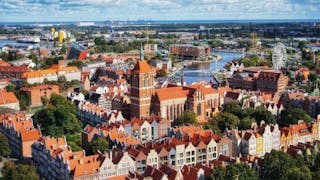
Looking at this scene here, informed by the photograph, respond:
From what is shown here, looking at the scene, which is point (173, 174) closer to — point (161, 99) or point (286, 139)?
point (286, 139)

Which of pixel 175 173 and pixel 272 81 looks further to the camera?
pixel 272 81

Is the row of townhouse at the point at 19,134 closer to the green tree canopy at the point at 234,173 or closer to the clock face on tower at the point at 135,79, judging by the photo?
the clock face on tower at the point at 135,79

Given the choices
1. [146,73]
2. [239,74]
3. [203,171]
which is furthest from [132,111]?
[239,74]

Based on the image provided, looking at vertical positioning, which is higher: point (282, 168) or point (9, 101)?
point (282, 168)

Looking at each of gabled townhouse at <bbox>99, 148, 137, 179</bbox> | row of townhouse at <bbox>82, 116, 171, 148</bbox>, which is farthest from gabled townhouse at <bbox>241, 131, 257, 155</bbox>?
gabled townhouse at <bbox>99, 148, 137, 179</bbox>

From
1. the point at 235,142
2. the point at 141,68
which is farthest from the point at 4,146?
the point at 235,142

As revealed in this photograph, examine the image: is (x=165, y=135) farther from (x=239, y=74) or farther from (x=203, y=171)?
(x=239, y=74)

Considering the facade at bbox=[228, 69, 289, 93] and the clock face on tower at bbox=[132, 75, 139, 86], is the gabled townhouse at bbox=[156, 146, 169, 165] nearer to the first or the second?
the clock face on tower at bbox=[132, 75, 139, 86]
